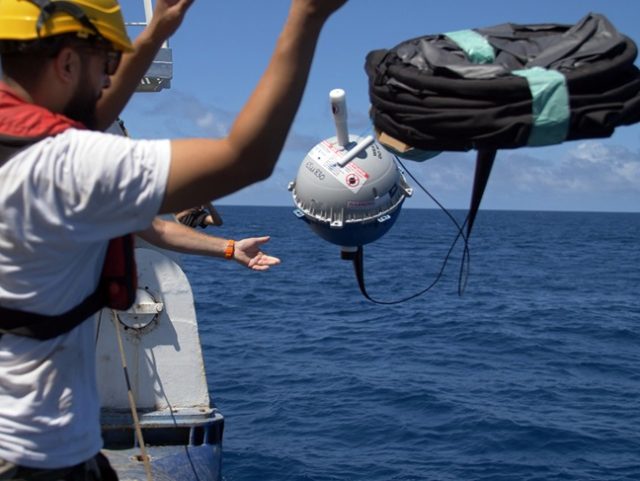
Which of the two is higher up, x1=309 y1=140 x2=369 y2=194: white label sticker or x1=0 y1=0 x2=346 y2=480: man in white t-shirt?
x1=0 y1=0 x2=346 y2=480: man in white t-shirt

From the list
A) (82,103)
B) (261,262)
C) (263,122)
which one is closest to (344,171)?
(261,262)

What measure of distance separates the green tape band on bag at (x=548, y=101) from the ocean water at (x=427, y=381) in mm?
2416

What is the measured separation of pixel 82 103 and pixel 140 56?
81 cm

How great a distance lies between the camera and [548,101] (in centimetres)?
269

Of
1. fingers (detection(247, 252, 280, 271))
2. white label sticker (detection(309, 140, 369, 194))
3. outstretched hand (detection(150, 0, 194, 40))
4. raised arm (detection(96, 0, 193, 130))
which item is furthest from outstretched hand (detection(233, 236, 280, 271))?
outstretched hand (detection(150, 0, 194, 40))

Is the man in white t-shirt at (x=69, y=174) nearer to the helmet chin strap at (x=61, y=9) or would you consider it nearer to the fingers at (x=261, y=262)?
the helmet chin strap at (x=61, y=9)

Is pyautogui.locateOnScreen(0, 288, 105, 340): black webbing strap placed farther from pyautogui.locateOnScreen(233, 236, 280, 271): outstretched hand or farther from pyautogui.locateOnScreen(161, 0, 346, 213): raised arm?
pyautogui.locateOnScreen(233, 236, 280, 271): outstretched hand

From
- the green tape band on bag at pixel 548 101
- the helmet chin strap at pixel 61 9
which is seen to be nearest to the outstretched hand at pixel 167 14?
the helmet chin strap at pixel 61 9

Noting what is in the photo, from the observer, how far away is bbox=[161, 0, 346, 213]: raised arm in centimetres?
200

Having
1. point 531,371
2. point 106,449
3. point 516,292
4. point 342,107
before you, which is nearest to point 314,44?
point 342,107

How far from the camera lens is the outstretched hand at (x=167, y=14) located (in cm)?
294

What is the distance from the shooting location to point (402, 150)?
3.18 m

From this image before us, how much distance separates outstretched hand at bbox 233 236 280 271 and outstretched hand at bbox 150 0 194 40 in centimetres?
165

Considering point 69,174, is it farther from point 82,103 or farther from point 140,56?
point 140,56
